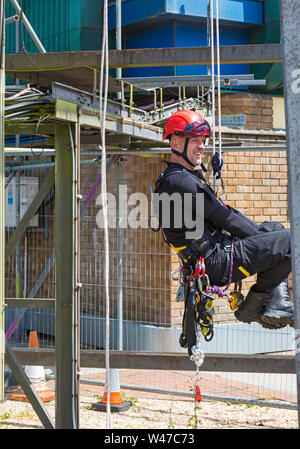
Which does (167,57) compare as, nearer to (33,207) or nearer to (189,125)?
(189,125)

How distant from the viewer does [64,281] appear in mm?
5707

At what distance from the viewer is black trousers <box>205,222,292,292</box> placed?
4.71m

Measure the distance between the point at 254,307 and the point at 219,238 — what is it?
63 centimetres

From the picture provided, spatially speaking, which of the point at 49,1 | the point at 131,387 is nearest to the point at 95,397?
the point at 131,387

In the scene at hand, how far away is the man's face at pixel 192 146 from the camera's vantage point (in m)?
4.82

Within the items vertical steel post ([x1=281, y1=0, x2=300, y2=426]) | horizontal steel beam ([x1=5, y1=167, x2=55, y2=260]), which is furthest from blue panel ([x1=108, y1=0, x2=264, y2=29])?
vertical steel post ([x1=281, y1=0, x2=300, y2=426])

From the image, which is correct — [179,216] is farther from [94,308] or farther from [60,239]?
[94,308]

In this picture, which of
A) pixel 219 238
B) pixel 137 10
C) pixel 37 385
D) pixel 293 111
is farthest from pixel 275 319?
pixel 137 10

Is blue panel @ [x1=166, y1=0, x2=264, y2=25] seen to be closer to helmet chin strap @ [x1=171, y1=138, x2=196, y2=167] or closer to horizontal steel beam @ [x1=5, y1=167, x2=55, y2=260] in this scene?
horizontal steel beam @ [x1=5, y1=167, x2=55, y2=260]

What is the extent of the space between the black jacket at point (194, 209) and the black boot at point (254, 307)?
0.49m
